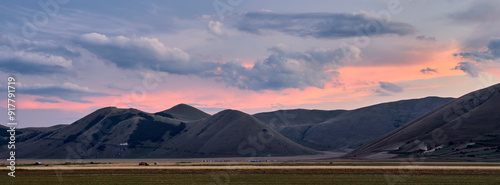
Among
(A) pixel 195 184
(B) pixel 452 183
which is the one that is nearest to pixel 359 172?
(B) pixel 452 183

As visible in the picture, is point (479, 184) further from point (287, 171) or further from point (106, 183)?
point (106, 183)

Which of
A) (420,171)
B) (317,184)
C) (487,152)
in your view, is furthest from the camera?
(487,152)

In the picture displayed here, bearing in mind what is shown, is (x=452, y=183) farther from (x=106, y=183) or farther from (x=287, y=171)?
(x=106, y=183)

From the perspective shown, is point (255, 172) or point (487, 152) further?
point (487, 152)

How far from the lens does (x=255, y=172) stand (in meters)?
88.5

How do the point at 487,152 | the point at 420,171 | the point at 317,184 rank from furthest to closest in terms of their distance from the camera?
1. the point at 487,152
2. the point at 420,171
3. the point at 317,184

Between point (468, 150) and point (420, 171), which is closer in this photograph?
point (420, 171)

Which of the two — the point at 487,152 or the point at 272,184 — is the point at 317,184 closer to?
the point at 272,184

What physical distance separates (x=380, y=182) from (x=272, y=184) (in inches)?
589

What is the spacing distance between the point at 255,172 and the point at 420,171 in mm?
29704

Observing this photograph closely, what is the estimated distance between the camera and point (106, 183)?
210 feet

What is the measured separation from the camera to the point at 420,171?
86125mm

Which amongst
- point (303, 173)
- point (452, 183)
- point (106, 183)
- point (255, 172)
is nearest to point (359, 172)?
point (303, 173)

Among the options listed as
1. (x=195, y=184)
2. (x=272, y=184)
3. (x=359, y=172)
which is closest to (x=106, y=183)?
(x=195, y=184)
